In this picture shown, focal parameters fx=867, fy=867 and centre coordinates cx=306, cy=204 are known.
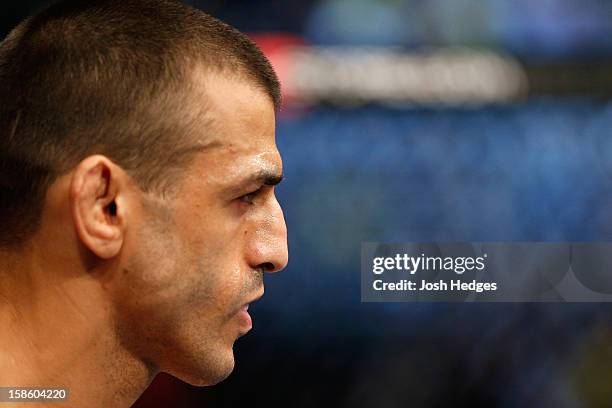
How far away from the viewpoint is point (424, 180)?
2.35 meters

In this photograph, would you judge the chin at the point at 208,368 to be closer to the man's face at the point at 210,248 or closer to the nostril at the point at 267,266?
the man's face at the point at 210,248

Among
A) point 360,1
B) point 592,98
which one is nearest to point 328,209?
point 360,1

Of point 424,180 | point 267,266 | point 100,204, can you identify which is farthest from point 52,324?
point 424,180

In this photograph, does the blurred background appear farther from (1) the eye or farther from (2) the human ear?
(2) the human ear

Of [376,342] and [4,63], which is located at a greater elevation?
[4,63]

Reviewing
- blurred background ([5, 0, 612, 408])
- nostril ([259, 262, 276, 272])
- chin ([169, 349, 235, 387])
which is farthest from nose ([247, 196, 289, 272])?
blurred background ([5, 0, 612, 408])

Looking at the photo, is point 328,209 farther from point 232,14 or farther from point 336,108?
point 232,14

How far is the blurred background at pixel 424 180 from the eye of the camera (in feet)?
7.62

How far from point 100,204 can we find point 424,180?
1501mm

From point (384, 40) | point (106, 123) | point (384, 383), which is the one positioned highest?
point (384, 40)

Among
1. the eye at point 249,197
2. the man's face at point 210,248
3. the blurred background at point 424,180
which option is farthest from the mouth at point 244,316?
the blurred background at point 424,180

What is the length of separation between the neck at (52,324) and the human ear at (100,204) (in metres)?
0.05

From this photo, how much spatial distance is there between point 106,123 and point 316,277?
1470mm

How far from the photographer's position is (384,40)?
2369 millimetres
